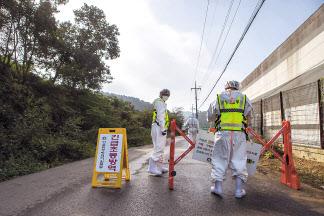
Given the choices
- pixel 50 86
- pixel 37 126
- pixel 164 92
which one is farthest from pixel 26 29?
pixel 164 92

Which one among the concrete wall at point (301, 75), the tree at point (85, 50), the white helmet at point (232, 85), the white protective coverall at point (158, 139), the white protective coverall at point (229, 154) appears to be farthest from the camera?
the tree at point (85, 50)

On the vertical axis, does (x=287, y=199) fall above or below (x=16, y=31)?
below

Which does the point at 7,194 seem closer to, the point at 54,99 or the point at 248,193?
the point at 248,193

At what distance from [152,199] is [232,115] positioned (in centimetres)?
203

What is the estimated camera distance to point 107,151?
7.04 metres

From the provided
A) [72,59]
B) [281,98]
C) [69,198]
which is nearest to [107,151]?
[69,198]

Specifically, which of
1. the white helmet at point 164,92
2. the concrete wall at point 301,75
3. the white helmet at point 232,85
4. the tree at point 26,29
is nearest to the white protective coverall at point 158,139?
the white helmet at point 164,92

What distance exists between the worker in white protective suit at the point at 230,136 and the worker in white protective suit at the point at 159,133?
2.41 metres

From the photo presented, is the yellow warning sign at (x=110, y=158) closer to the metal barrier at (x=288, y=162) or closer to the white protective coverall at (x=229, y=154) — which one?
the white protective coverall at (x=229, y=154)

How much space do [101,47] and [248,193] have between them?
23399mm

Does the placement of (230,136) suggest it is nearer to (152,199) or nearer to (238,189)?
(238,189)

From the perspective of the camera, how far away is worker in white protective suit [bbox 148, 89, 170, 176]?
8.12 metres

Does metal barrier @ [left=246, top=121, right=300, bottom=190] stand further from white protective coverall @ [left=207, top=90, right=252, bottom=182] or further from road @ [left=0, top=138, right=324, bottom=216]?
white protective coverall @ [left=207, top=90, right=252, bottom=182]

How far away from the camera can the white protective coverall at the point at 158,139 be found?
26.6 feet
